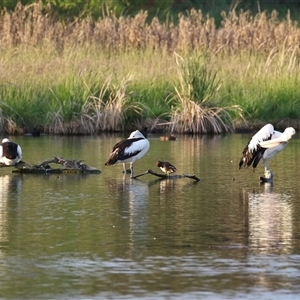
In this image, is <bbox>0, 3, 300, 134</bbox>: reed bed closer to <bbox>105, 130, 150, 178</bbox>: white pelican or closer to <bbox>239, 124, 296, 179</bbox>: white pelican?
<bbox>105, 130, 150, 178</bbox>: white pelican

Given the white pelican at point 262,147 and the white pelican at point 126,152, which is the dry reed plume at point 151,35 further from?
the white pelican at point 262,147

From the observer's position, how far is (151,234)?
31.7 ft

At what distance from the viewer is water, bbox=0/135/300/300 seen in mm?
7727

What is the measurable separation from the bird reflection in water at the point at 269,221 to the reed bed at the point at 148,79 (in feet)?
24.0

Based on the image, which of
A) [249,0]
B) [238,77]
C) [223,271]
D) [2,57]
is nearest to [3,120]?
[2,57]

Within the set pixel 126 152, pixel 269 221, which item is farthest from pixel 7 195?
pixel 269 221

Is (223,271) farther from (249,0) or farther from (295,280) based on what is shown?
(249,0)

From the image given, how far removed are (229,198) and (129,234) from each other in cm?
247

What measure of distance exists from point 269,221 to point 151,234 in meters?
1.27

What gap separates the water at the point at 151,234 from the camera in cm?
773

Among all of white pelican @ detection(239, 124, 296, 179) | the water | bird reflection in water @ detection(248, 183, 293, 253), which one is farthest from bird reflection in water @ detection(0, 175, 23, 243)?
white pelican @ detection(239, 124, 296, 179)

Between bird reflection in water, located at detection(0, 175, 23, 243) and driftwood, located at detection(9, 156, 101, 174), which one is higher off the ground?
driftwood, located at detection(9, 156, 101, 174)

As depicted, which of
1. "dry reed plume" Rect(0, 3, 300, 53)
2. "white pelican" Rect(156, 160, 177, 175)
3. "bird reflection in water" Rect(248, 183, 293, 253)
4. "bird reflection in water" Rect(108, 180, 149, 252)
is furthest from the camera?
"dry reed plume" Rect(0, 3, 300, 53)

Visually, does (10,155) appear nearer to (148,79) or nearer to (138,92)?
(138,92)
